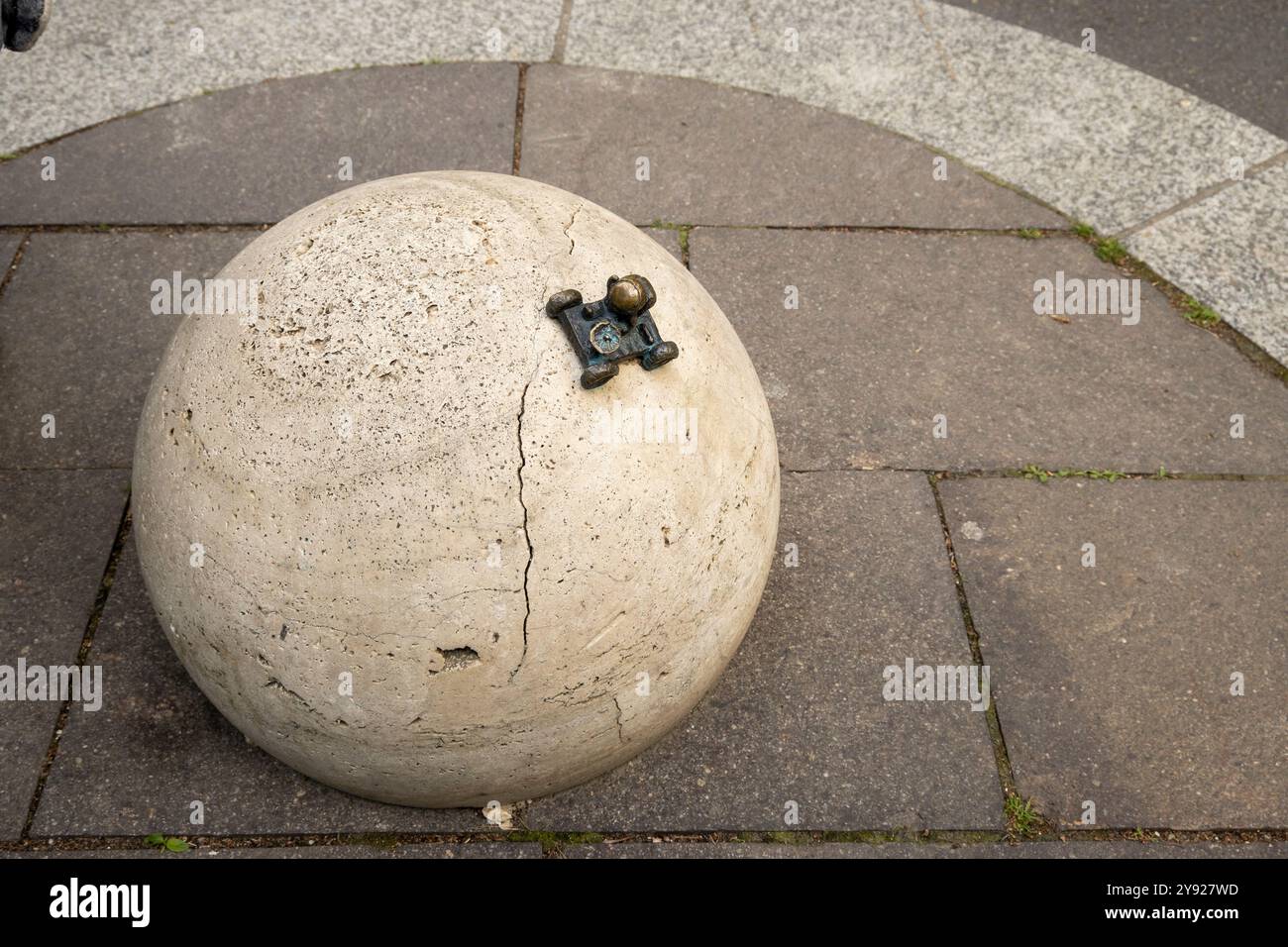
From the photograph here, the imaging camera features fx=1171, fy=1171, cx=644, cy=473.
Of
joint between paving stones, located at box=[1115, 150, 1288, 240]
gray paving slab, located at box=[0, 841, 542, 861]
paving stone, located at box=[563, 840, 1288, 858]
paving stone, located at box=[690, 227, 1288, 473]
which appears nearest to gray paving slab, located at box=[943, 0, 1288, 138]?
joint between paving stones, located at box=[1115, 150, 1288, 240]

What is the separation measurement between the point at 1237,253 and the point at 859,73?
6.90ft

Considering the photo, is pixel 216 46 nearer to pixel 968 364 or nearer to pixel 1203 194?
pixel 968 364

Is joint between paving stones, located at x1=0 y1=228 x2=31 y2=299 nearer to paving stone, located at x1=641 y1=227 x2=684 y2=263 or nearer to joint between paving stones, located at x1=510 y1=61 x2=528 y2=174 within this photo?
joint between paving stones, located at x1=510 y1=61 x2=528 y2=174

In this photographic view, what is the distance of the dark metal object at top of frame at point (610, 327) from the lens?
284cm

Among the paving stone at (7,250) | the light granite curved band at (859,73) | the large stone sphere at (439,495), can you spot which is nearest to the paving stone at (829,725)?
the large stone sphere at (439,495)

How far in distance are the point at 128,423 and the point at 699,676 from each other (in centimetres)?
251

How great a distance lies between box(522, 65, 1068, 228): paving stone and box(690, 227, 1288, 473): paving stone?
19cm

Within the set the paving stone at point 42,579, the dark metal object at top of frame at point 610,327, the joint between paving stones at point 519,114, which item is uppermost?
the joint between paving stones at point 519,114

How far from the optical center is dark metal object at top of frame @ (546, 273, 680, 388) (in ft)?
9.33

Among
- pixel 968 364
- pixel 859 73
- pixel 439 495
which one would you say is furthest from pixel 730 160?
pixel 439 495

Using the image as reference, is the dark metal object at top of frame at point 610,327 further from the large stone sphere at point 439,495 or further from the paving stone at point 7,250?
the paving stone at point 7,250

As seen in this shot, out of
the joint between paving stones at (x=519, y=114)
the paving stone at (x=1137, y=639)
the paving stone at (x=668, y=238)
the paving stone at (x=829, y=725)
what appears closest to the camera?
the paving stone at (x=829, y=725)

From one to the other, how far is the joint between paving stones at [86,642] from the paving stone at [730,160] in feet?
8.20

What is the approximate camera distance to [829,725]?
12.1 feet
